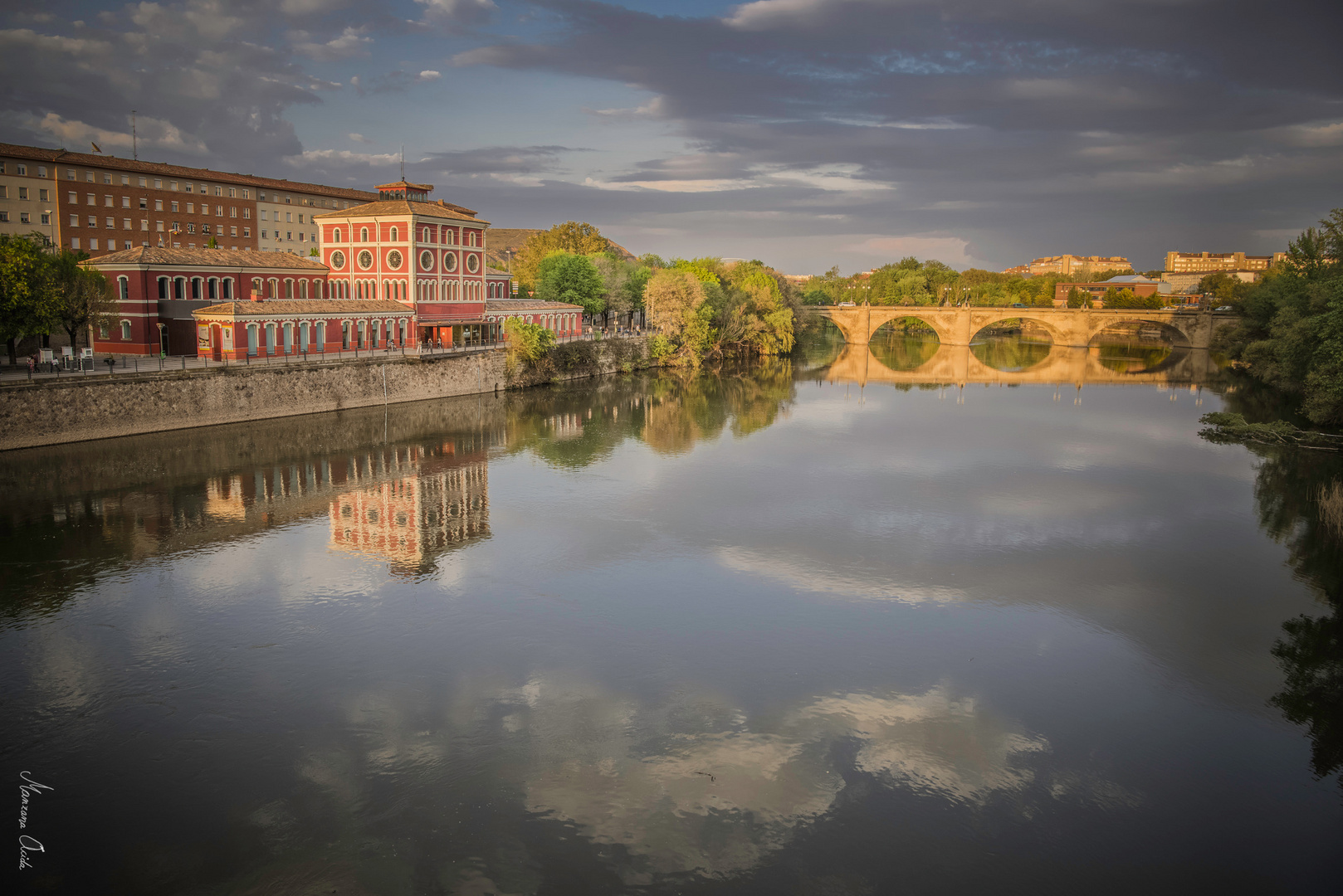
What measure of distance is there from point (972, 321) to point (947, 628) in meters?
84.8

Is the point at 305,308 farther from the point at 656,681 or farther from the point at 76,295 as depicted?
the point at 656,681

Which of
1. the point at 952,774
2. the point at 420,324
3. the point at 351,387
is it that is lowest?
the point at 952,774

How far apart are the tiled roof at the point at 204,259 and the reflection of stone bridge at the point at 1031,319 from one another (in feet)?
205

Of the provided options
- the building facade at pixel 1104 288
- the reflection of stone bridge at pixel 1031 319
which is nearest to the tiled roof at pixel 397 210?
the reflection of stone bridge at pixel 1031 319

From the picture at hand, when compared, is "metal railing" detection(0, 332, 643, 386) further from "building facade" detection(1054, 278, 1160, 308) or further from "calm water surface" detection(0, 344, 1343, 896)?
"building facade" detection(1054, 278, 1160, 308)

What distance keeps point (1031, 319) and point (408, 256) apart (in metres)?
74.0

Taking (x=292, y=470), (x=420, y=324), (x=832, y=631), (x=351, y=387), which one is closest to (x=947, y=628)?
(x=832, y=631)

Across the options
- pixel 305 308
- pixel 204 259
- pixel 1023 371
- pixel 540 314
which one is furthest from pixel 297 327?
pixel 1023 371

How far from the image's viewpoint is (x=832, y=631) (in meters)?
18.0

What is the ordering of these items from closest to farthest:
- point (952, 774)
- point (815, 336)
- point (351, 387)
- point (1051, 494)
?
1. point (952, 774)
2. point (1051, 494)
3. point (351, 387)
4. point (815, 336)

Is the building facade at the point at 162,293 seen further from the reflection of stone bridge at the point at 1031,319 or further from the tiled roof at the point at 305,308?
the reflection of stone bridge at the point at 1031,319

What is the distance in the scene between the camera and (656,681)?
15820mm

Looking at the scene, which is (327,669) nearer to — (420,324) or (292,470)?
(292,470)

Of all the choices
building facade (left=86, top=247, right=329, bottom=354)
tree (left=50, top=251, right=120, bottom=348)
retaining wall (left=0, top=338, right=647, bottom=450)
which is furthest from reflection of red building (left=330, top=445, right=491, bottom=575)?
building facade (left=86, top=247, right=329, bottom=354)
